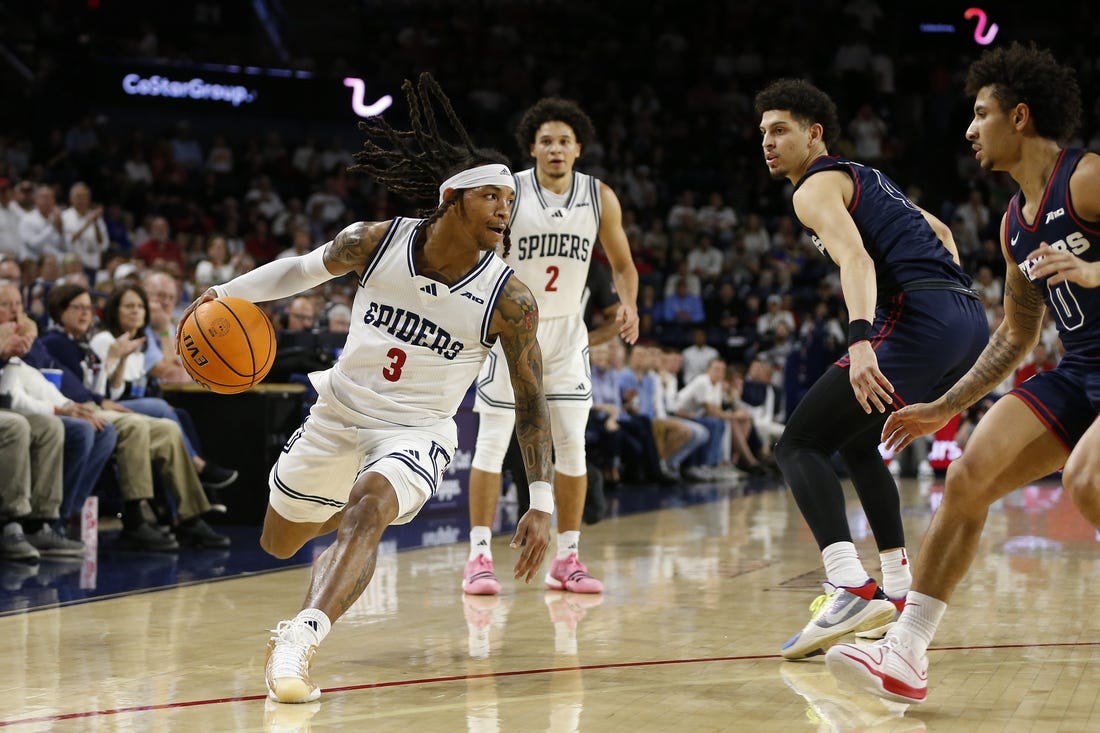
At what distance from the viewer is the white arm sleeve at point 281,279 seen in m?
4.32

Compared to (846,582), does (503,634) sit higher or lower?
lower

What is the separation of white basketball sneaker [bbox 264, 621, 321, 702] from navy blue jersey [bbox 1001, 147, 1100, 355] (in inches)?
88.9

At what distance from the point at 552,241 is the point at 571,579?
1578 millimetres

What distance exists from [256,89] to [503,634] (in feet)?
49.3

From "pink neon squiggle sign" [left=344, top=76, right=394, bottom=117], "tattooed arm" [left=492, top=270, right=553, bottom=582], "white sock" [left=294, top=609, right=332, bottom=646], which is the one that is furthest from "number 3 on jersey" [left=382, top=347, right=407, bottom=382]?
"pink neon squiggle sign" [left=344, top=76, right=394, bottom=117]

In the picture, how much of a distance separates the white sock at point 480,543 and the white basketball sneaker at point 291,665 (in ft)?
7.20

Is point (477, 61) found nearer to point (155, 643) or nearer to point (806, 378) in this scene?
point (806, 378)

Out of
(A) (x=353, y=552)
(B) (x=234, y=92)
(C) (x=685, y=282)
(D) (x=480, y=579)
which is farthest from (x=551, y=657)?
(B) (x=234, y=92)

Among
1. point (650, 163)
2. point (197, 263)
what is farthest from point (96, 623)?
point (650, 163)

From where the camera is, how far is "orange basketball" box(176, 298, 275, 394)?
432 centimetres

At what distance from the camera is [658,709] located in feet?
11.9

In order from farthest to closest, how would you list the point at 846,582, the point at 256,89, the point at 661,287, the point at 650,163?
the point at 650,163 → the point at 256,89 → the point at 661,287 → the point at 846,582

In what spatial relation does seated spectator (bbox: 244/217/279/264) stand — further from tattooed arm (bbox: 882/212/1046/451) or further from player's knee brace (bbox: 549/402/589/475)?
tattooed arm (bbox: 882/212/1046/451)

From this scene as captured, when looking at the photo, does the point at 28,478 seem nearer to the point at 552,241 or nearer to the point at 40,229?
the point at 552,241
